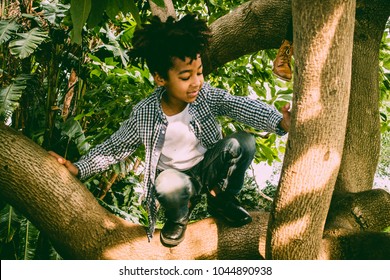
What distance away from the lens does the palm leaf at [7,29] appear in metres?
3.77

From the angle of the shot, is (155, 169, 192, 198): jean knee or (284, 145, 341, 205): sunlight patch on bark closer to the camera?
(284, 145, 341, 205): sunlight patch on bark

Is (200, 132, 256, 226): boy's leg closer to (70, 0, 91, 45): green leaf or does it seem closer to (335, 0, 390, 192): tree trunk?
(335, 0, 390, 192): tree trunk

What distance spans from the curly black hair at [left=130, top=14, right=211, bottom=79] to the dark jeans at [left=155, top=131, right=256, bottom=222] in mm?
Result: 465

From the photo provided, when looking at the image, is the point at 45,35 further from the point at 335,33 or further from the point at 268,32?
the point at 335,33

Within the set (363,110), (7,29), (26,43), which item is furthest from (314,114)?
(7,29)

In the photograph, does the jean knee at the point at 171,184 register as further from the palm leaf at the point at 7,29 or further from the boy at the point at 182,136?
the palm leaf at the point at 7,29

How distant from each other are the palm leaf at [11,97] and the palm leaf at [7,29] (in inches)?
15.1

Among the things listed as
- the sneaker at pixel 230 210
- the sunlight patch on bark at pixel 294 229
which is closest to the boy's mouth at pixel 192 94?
the sneaker at pixel 230 210

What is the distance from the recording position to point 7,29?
3887mm

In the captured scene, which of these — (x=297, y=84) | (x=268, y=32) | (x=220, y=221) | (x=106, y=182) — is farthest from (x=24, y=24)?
(x=297, y=84)

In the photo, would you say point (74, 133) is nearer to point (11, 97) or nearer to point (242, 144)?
point (11, 97)

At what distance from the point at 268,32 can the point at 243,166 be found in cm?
111

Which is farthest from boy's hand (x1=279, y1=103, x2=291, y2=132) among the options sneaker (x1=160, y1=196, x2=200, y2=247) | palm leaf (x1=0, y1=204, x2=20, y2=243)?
palm leaf (x1=0, y1=204, x2=20, y2=243)

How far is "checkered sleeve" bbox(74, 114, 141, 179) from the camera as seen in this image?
2.31m
